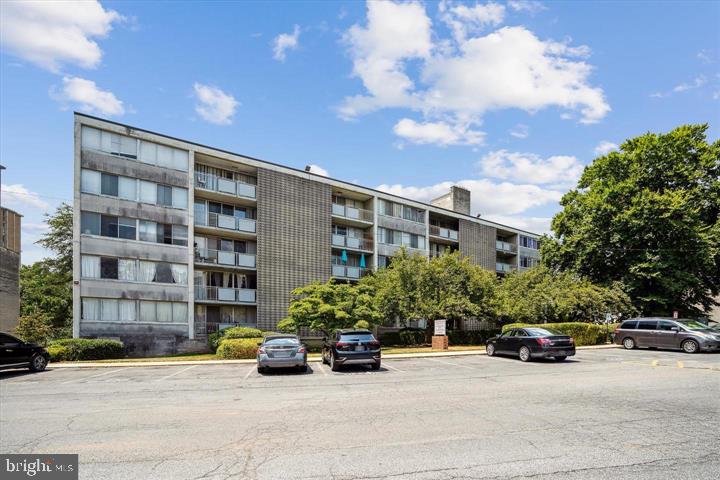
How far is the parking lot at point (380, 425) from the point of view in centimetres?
551

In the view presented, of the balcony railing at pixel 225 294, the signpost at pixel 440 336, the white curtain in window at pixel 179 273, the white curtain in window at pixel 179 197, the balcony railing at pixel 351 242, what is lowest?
the signpost at pixel 440 336

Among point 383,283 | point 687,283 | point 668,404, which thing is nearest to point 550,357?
point 668,404

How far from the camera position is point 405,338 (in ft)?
112

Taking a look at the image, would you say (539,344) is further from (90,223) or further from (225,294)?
(90,223)

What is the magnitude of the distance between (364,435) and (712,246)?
35.1 meters

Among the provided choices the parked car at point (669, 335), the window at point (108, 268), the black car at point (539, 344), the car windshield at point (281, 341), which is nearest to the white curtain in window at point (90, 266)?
the window at point (108, 268)

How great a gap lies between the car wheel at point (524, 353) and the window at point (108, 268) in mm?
23053

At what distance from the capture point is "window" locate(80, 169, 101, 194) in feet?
85.6

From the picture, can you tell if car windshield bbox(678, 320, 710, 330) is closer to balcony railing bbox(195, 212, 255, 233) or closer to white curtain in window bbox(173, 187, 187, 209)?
balcony railing bbox(195, 212, 255, 233)

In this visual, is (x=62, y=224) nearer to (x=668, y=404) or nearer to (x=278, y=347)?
(x=278, y=347)

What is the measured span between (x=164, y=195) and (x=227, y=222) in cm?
436

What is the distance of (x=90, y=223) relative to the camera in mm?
26203

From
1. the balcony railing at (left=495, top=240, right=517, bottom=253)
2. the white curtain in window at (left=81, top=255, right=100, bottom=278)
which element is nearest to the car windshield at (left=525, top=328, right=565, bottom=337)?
the white curtain in window at (left=81, top=255, right=100, bottom=278)

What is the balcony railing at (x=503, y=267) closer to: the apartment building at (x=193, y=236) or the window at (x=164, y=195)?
the apartment building at (x=193, y=236)
